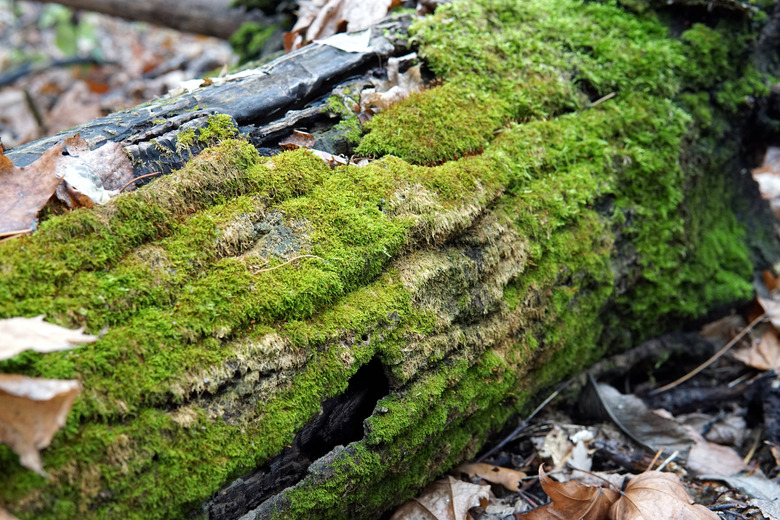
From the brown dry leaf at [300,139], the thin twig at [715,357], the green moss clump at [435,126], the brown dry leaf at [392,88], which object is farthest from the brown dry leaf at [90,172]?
the thin twig at [715,357]

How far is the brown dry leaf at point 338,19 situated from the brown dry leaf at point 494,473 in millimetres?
2658

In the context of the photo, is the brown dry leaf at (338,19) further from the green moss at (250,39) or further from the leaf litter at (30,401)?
the leaf litter at (30,401)

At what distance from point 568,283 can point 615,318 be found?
2.35ft

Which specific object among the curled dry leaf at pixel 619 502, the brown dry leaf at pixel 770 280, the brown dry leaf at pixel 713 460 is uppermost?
the curled dry leaf at pixel 619 502

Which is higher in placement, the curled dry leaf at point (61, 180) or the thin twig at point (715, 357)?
the curled dry leaf at point (61, 180)

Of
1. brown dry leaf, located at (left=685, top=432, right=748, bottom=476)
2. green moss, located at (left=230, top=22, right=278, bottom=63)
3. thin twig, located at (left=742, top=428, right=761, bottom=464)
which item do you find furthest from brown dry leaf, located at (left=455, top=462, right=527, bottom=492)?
green moss, located at (left=230, top=22, right=278, bottom=63)

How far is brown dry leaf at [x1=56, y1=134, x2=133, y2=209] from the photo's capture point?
196cm

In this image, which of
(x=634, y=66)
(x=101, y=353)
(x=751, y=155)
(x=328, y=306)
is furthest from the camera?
(x=751, y=155)

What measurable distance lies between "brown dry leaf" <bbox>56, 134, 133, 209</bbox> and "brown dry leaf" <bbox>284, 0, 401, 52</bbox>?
5.61 ft

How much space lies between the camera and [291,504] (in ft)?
6.25

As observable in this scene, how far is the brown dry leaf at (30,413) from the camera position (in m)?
1.38

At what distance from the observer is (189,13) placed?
6199mm

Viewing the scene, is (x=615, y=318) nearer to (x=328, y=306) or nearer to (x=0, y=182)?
(x=328, y=306)

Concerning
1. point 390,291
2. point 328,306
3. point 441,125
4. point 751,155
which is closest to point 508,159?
point 441,125
